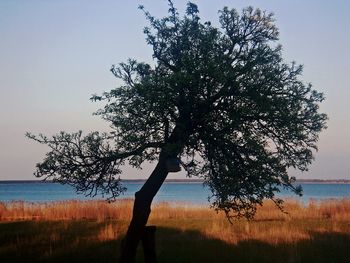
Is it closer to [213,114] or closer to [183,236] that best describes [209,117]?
[213,114]

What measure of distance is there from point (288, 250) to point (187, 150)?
9925 millimetres

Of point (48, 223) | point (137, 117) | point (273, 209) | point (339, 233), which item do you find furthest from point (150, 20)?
point (273, 209)

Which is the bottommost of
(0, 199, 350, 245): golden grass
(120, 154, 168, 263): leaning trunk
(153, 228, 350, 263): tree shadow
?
(153, 228, 350, 263): tree shadow

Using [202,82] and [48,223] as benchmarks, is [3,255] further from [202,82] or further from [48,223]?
[202,82]

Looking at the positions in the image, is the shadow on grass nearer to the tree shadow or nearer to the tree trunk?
the tree shadow

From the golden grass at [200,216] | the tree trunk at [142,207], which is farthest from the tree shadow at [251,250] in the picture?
the tree trunk at [142,207]

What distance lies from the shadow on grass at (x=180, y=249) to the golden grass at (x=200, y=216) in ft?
6.71

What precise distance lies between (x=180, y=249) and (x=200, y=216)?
15858 mm

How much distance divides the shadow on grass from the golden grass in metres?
2.05

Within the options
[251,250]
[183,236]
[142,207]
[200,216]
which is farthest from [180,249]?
[200,216]

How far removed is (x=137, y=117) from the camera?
52.6 ft

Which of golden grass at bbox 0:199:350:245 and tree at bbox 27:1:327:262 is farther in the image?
golden grass at bbox 0:199:350:245

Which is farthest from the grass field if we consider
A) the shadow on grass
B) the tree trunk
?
the tree trunk

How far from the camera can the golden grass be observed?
30.1 meters
